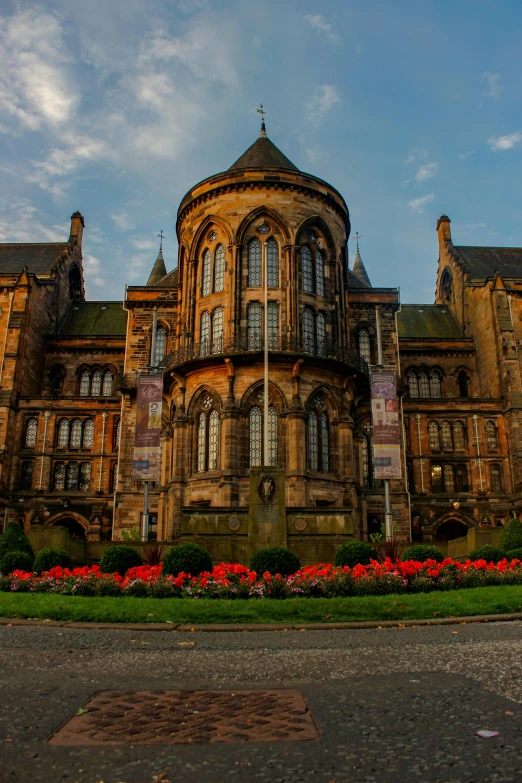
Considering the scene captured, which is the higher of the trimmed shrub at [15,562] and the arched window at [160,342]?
the arched window at [160,342]

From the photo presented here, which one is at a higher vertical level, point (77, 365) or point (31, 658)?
point (77, 365)

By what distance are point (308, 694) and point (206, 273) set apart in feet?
101

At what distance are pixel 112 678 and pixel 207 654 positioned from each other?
2.02 metres

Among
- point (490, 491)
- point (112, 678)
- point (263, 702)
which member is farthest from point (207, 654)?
point (490, 491)

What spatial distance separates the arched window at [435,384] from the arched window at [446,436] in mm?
5560

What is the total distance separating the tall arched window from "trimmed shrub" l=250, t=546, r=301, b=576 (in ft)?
56.3

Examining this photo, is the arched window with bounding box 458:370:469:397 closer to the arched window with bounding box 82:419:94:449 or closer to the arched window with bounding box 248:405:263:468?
the arched window with bounding box 248:405:263:468

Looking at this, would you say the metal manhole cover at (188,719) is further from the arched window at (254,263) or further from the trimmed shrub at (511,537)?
the arched window at (254,263)

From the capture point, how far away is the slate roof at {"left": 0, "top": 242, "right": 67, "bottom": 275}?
51803mm

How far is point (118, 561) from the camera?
19344 millimetres

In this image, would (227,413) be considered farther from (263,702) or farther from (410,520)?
(263,702)

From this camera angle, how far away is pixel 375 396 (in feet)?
98.3

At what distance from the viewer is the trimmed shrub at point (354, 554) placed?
19.3m

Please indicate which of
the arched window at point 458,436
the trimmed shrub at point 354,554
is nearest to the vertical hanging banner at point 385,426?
the trimmed shrub at point 354,554
